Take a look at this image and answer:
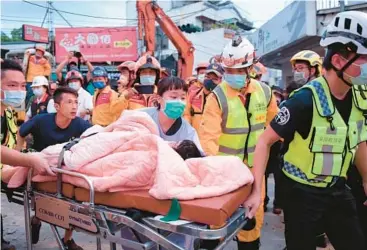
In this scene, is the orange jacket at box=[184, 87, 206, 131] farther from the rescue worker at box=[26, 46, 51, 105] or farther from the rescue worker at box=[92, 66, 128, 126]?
the rescue worker at box=[26, 46, 51, 105]

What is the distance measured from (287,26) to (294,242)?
11.0 metres

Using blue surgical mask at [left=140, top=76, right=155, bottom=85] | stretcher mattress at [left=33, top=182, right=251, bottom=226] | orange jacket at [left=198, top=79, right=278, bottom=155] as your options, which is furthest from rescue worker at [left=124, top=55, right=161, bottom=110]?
stretcher mattress at [left=33, top=182, right=251, bottom=226]

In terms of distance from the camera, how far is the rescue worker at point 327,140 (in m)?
1.98

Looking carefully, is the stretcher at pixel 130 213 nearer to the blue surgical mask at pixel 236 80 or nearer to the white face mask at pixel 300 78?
the blue surgical mask at pixel 236 80

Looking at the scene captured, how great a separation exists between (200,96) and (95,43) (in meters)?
20.9

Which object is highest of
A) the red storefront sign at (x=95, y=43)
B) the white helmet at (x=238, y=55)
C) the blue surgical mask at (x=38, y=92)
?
the red storefront sign at (x=95, y=43)

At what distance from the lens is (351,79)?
1977 mm

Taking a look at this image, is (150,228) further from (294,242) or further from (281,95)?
(281,95)

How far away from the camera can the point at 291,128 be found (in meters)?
2.01

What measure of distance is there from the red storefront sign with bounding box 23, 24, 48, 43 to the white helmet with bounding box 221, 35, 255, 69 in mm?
23388

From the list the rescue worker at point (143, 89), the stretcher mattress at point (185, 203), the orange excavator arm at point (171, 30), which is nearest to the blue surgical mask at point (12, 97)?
the stretcher mattress at point (185, 203)

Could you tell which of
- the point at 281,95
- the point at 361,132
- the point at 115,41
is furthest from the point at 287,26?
the point at 115,41

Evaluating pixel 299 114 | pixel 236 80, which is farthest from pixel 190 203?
pixel 236 80

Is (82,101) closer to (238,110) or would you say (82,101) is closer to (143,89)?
(143,89)
